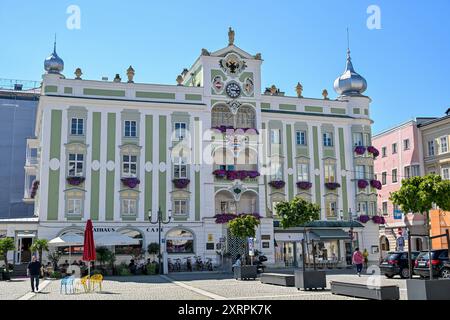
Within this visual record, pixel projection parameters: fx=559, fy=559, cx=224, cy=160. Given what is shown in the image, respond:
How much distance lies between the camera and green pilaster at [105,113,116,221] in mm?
43469

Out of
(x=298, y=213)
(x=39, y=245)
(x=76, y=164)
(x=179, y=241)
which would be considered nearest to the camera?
(x=39, y=245)

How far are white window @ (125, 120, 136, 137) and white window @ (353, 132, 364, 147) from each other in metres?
20.3

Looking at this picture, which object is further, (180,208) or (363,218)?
(363,218)

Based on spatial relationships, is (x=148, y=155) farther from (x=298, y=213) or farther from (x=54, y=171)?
(x=298, y=213)

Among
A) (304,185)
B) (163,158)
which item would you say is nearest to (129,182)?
(163,158)

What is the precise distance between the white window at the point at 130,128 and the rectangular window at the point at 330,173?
691 inches

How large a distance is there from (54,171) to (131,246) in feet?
27.1

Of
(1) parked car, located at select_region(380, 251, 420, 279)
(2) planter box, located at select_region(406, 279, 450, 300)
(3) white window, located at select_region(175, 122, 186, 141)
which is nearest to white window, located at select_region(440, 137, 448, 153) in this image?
(1) parked car, located at select_region(380, 251, 420, 279)

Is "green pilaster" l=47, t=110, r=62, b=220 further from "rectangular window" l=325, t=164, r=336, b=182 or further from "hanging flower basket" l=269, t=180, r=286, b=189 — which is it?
"rectangular window" l=325, t=164, r=336, b=182

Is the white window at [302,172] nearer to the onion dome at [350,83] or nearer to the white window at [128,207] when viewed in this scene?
the onion dome at [350,83]

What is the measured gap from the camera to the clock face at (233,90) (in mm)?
47906

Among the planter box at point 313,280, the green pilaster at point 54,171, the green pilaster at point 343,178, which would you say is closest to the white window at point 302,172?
the green pilaster at point 343,178

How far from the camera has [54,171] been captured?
1682 inches
